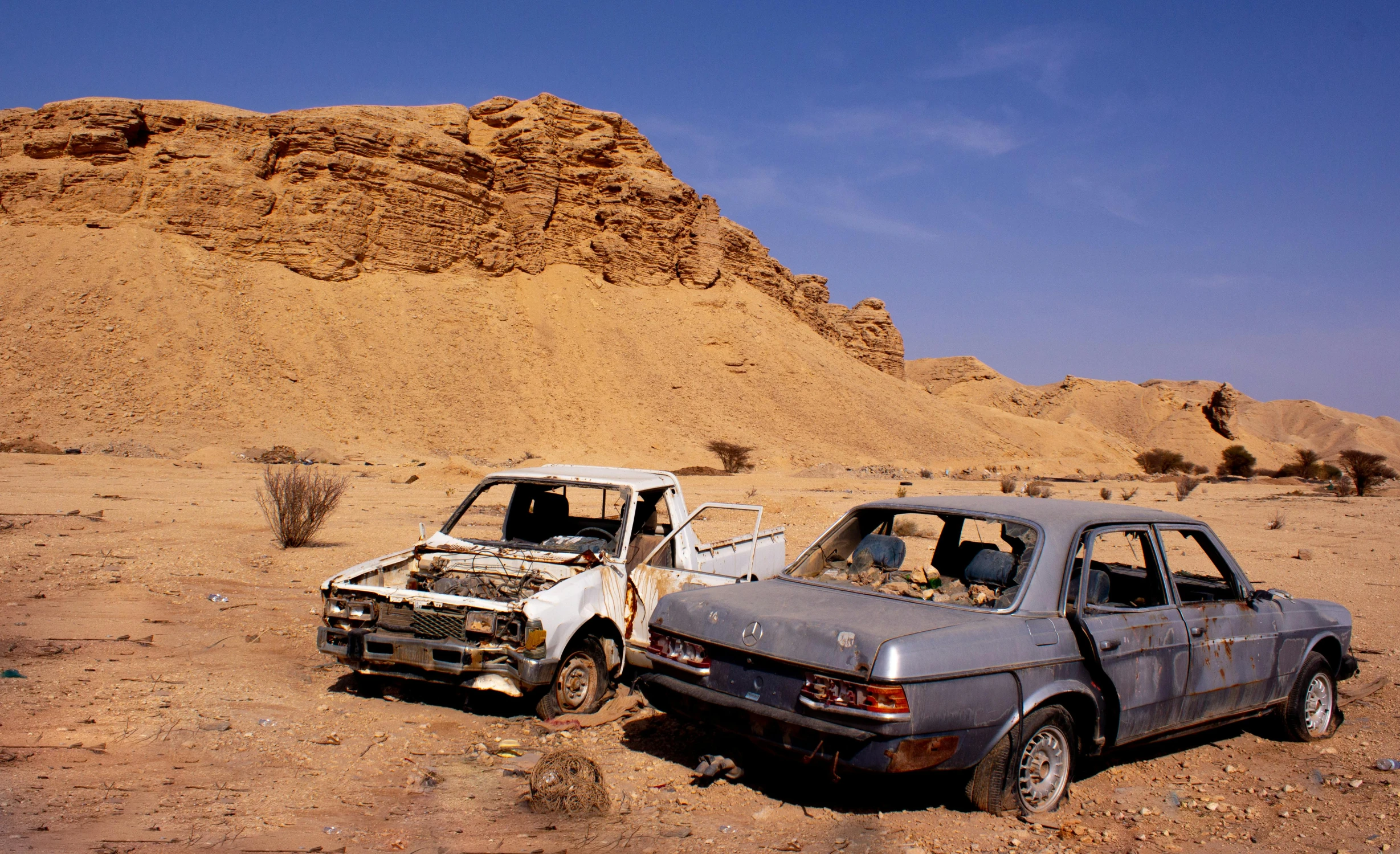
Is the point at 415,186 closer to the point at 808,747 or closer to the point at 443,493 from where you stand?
the point at 443,493

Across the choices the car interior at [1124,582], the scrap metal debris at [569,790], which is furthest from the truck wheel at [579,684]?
the car interior at [1124,582]

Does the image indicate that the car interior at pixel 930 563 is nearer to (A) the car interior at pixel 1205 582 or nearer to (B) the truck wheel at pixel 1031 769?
(B) the truck wheel at pixel 1031 769

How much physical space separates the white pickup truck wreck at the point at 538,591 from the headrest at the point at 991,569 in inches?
64.6

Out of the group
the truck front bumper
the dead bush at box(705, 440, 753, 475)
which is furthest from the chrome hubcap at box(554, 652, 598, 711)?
the dead bush at box(705, 440, 753, 475)

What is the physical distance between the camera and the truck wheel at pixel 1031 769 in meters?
4.09

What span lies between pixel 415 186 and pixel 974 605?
54520mm

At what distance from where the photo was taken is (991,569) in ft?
16.0

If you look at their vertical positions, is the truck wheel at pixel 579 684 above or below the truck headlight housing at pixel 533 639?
below

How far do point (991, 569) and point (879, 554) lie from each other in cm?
69

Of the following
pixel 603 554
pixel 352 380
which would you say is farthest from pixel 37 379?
pixel 603 554

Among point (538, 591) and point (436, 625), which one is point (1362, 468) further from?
point (436, 625)

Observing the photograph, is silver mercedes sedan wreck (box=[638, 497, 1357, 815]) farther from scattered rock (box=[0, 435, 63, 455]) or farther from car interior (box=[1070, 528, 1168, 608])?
scattered rock (box=[0, 435, 63, 455])

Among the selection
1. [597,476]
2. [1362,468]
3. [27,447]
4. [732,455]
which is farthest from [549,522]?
[732,455]

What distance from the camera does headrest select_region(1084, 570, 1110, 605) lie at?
185 inches
